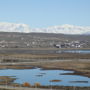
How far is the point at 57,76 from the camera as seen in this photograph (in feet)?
297

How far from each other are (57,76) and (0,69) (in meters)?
26.6

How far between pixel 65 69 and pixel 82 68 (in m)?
6.16

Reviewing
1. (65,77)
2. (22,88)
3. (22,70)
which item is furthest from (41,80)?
(22,70)

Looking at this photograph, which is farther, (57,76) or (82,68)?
→ (82,68)

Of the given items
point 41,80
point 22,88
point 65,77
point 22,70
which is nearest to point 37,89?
point 22,88

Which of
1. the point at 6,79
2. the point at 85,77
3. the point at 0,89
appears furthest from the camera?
the point at 85,77

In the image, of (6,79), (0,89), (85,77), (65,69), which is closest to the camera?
(0,89)

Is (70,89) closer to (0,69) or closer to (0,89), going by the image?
(0,89)

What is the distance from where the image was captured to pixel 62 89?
209 feet

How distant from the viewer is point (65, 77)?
8800cm

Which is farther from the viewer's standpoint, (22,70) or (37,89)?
(22,70)

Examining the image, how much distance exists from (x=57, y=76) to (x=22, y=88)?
27.8 metres

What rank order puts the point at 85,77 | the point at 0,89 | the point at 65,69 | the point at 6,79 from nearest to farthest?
the point at 0,89 < the point at 6,79 < the point at 85,77 < the point at 65,69

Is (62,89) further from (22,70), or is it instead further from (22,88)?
(22,70)
